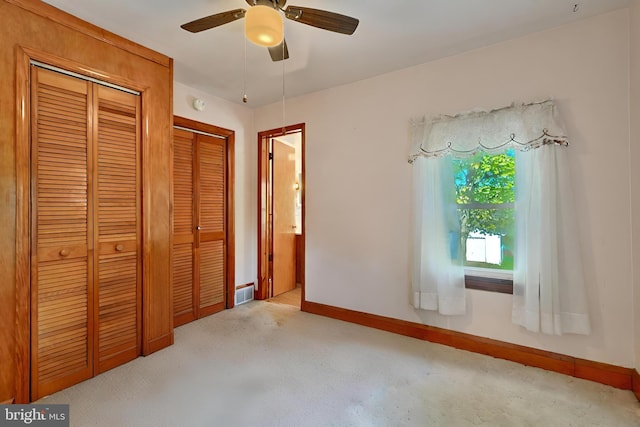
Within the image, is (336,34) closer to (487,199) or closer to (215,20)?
(215,20)

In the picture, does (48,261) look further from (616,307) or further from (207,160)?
(616,307)

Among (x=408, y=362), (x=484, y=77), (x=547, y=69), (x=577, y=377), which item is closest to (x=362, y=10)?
(x=484, y=77)

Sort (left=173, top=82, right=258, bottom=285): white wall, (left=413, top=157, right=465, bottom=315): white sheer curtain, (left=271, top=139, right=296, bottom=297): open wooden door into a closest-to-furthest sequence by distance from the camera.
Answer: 1. (left=413, top=157, right=465, bottom=315): white sheer curtain
2. (left=173, top=82, right=258, bottom=285): white wall
3. (left=271, top=139, right=296, bottom=297): open wooden door

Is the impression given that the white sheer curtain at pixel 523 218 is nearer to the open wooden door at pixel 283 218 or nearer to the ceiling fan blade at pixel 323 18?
the ceiling fan blade at pixel 323 18

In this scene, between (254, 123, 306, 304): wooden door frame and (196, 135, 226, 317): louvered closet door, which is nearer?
(196, 135, 226, 317): louvered closet door

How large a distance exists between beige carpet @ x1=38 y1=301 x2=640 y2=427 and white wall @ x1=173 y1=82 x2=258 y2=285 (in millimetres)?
1363

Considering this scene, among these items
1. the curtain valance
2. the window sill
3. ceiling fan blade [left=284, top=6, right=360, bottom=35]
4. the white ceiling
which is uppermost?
the white ceiling

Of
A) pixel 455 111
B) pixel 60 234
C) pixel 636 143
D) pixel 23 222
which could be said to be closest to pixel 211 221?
pixel 60 234

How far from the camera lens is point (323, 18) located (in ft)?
5.62

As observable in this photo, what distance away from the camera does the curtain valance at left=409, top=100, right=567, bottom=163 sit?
85.2 inches

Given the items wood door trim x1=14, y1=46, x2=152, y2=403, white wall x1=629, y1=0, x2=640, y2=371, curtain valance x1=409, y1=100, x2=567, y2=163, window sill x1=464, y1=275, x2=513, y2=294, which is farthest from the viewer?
window sill x1=464, y1=275, x2=513, y2=294

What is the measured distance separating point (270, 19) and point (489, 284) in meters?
2.54

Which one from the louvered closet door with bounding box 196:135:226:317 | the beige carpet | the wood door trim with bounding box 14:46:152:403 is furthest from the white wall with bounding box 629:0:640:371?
the wood door trim with bounding box 14:46:152:403

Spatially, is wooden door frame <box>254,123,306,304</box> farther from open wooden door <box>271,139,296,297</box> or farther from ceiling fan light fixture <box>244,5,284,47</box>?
ceiling fan light fixture <box>244,5,284,47</box>
